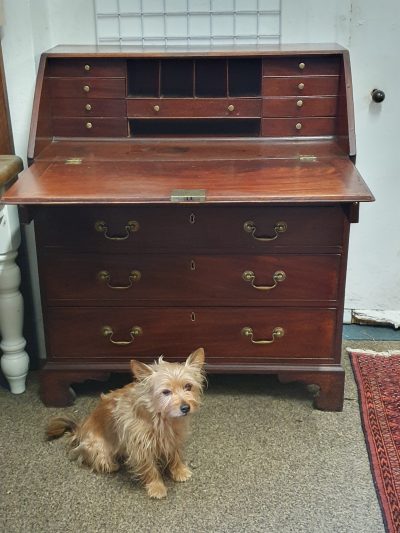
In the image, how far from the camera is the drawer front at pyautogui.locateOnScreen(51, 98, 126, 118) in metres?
2.34

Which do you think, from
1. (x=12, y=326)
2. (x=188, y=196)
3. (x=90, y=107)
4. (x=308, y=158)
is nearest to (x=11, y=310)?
(x=12, y=326)

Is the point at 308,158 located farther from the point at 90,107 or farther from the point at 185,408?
the point at 185,408

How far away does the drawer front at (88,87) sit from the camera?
2324 millimetres

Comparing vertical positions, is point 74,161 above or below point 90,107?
below

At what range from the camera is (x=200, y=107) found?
7.64 ft

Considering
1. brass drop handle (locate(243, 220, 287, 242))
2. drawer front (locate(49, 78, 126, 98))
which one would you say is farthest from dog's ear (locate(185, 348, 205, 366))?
drawer front (locate(49, 78, 126, 98))

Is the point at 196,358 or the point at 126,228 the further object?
the point at 126,228

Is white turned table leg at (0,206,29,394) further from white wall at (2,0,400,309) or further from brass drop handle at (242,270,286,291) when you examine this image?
brass drop handle at (242,270,286,291)

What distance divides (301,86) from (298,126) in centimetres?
13

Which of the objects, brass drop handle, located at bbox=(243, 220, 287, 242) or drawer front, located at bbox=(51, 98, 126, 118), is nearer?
brass drop handle, located at bbox=(243, 220, 287, 242)

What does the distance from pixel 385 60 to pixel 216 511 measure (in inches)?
69.1

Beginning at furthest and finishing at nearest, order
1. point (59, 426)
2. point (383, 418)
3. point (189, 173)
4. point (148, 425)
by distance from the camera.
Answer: point (383, 418) → point (59, 426) → point (189, 173) → point (148, 425)

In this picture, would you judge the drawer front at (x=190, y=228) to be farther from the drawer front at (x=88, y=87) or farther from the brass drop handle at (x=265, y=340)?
the drawer front at (x=88, y=87)

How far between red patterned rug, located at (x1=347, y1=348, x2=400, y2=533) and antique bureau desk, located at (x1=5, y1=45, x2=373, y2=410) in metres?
0.15
